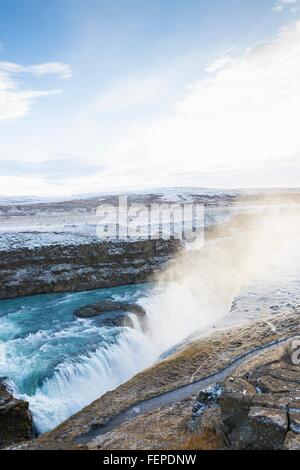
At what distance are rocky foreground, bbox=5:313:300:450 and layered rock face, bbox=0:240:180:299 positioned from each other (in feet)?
69.2

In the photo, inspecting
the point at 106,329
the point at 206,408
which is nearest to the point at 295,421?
the point at 206,408

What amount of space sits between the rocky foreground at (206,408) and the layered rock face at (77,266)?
69.2ft

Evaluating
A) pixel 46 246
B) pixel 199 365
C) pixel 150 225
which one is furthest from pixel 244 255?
pixel 199 365

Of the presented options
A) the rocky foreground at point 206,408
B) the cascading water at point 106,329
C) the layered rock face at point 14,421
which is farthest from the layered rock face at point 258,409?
the cascading water at point 106,329

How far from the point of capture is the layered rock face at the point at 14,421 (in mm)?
15164

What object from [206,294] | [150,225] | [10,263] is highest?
[150,225]

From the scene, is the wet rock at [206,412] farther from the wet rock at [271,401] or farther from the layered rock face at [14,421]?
the layered rock face at [14,421]

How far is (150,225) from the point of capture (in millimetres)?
54969

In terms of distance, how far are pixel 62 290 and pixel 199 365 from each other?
2340 centimetres

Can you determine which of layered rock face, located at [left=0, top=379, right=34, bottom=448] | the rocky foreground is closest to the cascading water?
layered rock face, located at [left=0, top=379, right=34, bottom=448]

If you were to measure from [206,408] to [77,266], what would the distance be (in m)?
30.0

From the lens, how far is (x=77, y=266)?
41562 mm

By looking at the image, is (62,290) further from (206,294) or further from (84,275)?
(206,294)

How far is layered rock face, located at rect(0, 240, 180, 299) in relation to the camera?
38.7 meters
